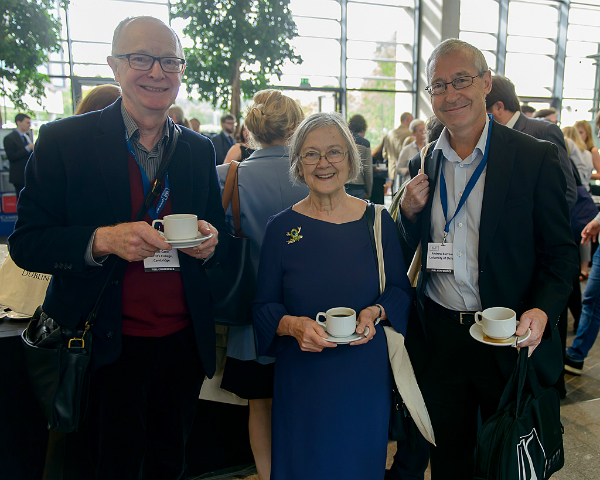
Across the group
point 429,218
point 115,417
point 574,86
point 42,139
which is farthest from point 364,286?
point 574,86

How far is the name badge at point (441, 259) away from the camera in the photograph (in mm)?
1655

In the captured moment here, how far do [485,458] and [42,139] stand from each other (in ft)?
5.52

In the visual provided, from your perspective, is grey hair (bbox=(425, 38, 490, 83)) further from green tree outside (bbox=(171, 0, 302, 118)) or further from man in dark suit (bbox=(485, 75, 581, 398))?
green tree outside (bbox=(171, 0, 302, 118))

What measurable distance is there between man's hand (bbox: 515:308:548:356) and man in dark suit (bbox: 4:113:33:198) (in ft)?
28.1

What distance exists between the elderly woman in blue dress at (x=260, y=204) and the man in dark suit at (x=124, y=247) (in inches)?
18.4

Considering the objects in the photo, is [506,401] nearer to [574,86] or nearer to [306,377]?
[306,377]

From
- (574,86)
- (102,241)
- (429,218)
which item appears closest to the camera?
(102,241)

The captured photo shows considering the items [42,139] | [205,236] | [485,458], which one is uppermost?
[42,139]

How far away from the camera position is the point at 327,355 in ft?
5.44

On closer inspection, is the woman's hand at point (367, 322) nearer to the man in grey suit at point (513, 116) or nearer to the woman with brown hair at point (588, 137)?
the man in grey suit at point (513, 116)

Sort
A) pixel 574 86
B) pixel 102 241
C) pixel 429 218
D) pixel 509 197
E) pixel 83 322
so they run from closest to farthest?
pixel 102 241 → pixel 83 322 → pixel 509 197 → pixel 429 218 → pixel 574 86

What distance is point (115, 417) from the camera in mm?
1461

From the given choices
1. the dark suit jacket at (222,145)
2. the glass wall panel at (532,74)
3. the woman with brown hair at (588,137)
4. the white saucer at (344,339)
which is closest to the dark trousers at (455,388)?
the white saucer at (344,339)

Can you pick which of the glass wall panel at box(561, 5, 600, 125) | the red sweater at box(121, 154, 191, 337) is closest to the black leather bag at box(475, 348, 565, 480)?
the red sweater at box(121, 154, 191, 337)
